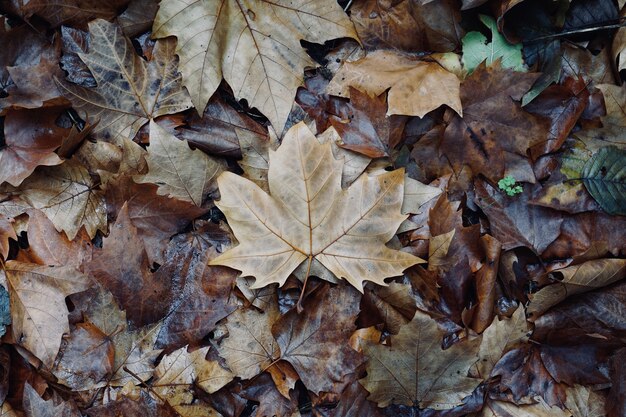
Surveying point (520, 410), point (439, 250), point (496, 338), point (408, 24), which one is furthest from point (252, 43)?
point (520, 410)

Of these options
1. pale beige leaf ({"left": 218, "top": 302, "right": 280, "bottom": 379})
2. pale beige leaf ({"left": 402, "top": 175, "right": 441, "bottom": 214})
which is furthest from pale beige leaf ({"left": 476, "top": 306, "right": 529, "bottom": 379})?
pale beige leaf ({"left": 218, "top": 302, "right": 280, "bottom": 379})

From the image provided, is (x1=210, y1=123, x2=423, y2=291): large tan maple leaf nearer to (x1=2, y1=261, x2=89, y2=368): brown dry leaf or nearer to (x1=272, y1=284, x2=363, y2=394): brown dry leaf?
(x1=272, y1=284, x2=363, y2=394): brown dry leaf

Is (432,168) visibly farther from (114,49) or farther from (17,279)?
(17,279)

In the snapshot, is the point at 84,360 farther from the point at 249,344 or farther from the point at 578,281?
the point at 578,281

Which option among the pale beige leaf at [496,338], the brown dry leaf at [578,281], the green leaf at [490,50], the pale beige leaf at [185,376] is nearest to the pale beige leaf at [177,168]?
the pale beige leaf at [185,376]

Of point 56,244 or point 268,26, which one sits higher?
point 268,26

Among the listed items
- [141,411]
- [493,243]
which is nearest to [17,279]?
[141,411]
